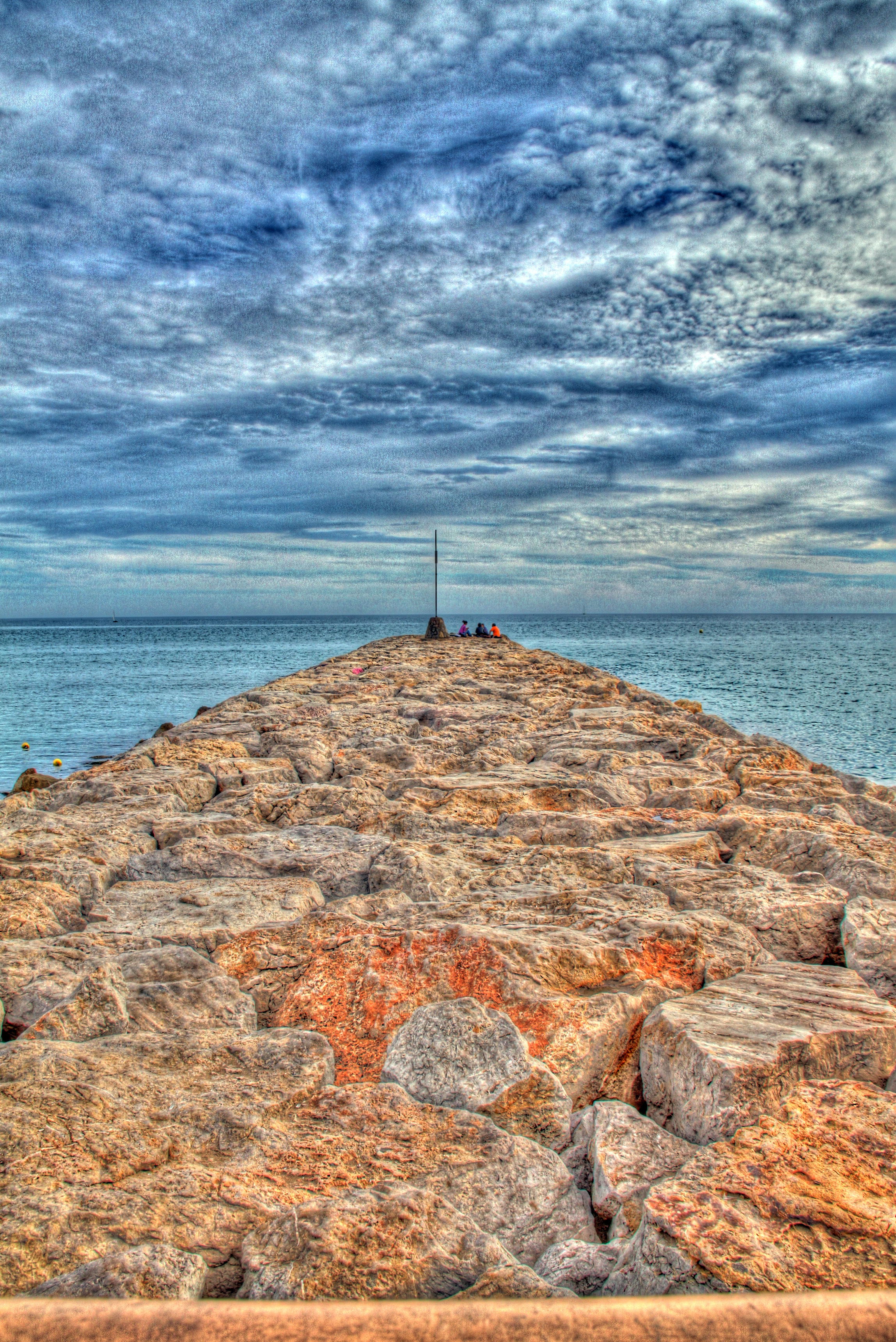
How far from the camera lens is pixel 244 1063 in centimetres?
244

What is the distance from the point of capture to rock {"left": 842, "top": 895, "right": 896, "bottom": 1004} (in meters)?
2.96

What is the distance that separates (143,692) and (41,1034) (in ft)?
91.3

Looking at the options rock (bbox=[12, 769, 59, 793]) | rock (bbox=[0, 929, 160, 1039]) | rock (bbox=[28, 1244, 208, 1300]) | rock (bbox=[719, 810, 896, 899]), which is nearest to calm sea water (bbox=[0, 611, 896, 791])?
rock (bbox=[12, 769, 59, 793])

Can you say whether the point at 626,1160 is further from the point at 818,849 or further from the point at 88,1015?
the point at 818,849

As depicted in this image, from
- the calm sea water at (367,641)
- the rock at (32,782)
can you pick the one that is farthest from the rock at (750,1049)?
the calm sea water at (367,641)

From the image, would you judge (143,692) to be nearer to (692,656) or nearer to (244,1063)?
(244,1063)

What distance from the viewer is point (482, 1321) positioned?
118cm

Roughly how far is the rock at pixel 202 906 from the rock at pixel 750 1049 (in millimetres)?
1630

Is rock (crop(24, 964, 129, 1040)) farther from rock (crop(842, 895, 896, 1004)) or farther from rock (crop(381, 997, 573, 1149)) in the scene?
rock (crop(842, 895, 896, 1004))

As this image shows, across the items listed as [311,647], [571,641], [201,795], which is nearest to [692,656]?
[571,641]

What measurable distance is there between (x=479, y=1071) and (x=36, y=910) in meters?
2.19

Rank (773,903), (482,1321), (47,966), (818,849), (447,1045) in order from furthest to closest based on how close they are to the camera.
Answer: (818,849) → (773,903) → (47,966) → (447,1045) → (482,1321)

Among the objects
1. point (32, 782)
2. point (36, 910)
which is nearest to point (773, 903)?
point (36, 910)

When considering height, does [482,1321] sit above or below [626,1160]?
above
